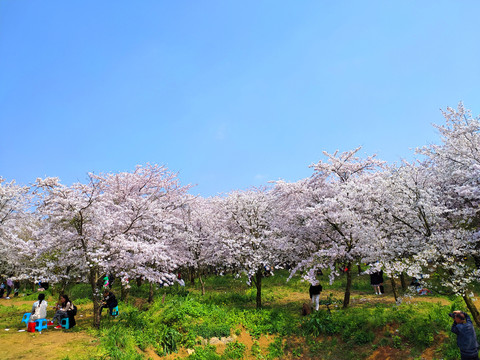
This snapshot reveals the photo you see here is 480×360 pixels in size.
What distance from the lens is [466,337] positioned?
835 cm

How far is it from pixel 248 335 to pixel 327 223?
6662 mm

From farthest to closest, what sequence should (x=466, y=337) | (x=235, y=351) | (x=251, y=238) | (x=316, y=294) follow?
(x=251, y=238) < (x=316, y=294) < (x=235, y=351) < (x=466, y=337)

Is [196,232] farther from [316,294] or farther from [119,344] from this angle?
[119,344]

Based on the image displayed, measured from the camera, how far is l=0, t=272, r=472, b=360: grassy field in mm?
10617

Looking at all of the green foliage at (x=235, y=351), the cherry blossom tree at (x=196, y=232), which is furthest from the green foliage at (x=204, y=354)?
the cherry blossom tree at (x=196, y=232)

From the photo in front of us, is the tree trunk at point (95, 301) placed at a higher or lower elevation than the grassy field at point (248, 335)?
higher

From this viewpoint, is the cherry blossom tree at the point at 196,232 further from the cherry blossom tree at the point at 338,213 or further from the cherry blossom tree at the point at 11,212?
the cherry blossom tree at the point at 11,212

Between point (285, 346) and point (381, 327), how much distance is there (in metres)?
4.24

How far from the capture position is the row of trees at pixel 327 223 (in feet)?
37.0

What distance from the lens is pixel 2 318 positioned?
15781 millimetres

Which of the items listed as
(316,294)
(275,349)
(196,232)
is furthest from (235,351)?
(196,232)

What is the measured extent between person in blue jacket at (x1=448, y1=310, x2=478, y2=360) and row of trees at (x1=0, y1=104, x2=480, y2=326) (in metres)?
1.64

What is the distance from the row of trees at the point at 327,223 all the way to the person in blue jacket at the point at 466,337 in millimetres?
1636

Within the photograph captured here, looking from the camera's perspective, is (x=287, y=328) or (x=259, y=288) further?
(x=259, y=288)
